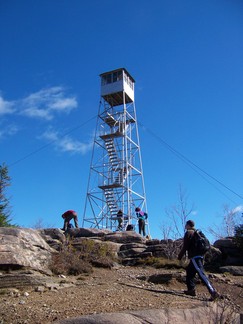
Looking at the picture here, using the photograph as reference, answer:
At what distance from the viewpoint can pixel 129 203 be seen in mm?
22797

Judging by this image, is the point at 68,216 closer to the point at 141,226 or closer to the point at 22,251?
the point at 141,226

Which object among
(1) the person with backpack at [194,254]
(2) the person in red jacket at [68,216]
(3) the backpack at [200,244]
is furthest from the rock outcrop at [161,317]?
(2) the person in red jacket at [68,216]

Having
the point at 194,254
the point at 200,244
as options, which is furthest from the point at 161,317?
the point at 200,244

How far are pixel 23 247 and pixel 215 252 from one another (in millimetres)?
8085

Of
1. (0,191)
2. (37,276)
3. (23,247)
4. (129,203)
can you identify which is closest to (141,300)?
(37,276)

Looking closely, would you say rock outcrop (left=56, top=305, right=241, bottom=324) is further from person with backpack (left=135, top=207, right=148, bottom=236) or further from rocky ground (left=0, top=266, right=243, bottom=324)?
person with backpack (left=135, top=207, right=148, bottom=236)

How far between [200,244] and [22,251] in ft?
14.2

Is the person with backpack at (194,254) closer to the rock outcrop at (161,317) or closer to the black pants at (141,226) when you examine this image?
the rock outcrop at (161,317)

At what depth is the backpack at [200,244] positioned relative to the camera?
319 inches

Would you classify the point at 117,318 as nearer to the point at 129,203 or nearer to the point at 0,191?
the point at 129,203

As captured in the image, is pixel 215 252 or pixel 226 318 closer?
pixel 226 318

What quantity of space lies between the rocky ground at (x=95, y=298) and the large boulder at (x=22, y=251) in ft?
2.71

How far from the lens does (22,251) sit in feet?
29.3

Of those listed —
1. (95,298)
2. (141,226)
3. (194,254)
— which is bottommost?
(95,298)
